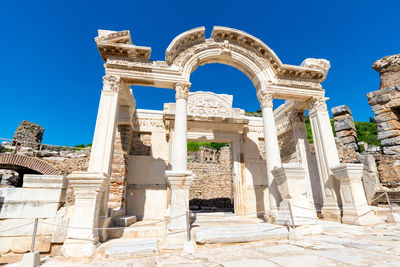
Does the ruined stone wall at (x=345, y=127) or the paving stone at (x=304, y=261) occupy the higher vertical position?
the ruined stone wall at (x=345, y=127)

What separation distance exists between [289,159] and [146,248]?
8413 mm

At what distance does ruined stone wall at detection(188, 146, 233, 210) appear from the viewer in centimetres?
1594

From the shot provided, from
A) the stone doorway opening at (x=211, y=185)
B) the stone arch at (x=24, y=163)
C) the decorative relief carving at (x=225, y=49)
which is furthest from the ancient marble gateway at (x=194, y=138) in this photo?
the stone doorway opening at (x=211, y=185)

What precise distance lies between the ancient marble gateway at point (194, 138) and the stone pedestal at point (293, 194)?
0.03m

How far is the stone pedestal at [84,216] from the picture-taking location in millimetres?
4070

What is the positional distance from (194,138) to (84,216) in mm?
6251

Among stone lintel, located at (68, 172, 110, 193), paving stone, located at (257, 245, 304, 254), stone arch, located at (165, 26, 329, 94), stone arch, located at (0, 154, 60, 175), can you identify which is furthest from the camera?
stone arch, located at (0, 154, 60, 175)

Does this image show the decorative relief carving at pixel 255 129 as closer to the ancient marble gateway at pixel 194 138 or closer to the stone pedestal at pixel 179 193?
the ancient marble gateway at pixel 194 138

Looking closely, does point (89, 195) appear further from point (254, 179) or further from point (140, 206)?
point (254, 179)

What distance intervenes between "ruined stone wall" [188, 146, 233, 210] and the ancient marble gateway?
256 inches

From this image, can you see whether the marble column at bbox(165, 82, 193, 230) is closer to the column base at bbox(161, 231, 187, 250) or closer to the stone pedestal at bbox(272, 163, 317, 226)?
the column base at bbox(161, 231, 187, 250)

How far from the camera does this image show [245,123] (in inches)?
397

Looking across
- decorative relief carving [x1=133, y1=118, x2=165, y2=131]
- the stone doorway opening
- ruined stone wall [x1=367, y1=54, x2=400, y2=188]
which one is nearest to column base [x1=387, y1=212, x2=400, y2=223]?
ruined stone wall [x1=367, y1=54, x2=400, y2=188]

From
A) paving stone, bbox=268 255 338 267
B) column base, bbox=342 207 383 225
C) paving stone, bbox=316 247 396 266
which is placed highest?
column base, bbox=342 207 383 225
